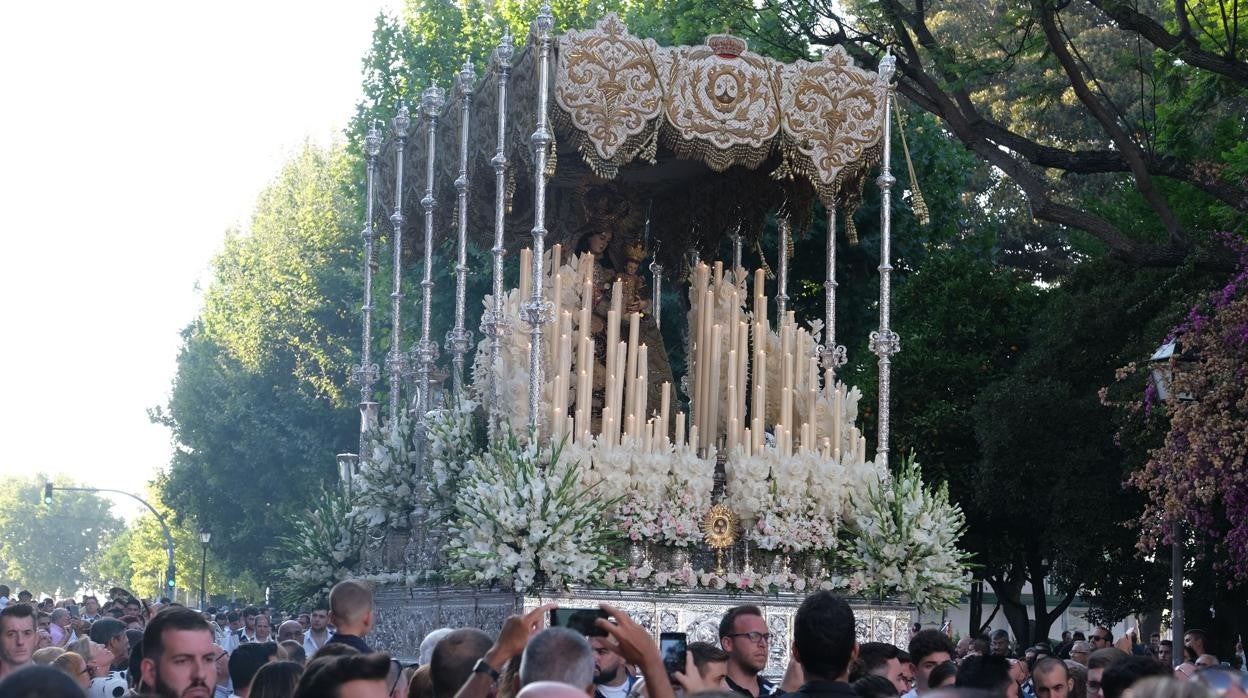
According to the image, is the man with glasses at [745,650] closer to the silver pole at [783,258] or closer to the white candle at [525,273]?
the white candle at [525,273]

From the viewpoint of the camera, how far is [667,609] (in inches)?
604

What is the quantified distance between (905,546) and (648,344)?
3.37 metres

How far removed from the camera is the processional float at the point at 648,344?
15.5m

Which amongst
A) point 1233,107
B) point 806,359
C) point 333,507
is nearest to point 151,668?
point 806,359

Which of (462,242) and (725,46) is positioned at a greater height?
(725,46)

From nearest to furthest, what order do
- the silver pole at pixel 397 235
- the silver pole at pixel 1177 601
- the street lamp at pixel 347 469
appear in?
the silver pole at pixel 1177 601 < the silver pole at pixel 397 235 < the street lamp at pixel 347 469

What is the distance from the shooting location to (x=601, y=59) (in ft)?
52.4

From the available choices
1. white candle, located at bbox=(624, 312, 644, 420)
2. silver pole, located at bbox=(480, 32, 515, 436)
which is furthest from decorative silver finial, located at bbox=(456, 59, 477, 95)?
white candle, located at bbox=(624, 312, 644, 420)


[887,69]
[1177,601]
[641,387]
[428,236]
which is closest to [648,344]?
[641,387]

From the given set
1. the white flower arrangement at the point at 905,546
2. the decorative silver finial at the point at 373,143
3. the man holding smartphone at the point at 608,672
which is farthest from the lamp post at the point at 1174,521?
the man holding smartphone at the point at 608,672

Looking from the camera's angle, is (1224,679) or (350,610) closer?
(1224,679)

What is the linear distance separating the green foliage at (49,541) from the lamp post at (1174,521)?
154615 mm

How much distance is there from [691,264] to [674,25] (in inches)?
493

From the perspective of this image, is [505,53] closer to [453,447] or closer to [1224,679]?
[453,447]
